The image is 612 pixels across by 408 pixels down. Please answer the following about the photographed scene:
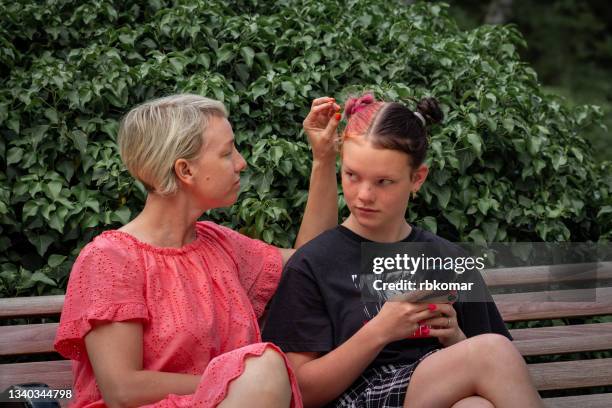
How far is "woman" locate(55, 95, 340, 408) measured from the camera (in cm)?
252

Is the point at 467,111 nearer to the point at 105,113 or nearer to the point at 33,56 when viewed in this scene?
the point at 105,113

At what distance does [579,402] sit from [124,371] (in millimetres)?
1619

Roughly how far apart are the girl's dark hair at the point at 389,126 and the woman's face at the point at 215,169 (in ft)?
1.13

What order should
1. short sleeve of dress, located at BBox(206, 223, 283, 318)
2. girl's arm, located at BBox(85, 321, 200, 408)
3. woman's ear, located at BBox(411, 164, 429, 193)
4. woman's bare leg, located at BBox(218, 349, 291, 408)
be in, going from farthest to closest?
short sleeve of dress, located at BBox(206, 223, 283, 318) < woman's ear, located at BBox(411, 164, 429, 193) < girl's arm, located at BBox(85, 321, 200, 408) < woman's bare leg, located at BBox(218, 349, 291, 408)

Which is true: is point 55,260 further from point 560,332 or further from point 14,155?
point 560,332

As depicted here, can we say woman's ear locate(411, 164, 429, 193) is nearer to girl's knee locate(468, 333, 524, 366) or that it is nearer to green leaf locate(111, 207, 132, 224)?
girl's knee locate(468, 333, 524, 366)

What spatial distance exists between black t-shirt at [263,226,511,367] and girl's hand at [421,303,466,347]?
99 millimetres

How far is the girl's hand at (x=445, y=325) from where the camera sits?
2793 millimetres

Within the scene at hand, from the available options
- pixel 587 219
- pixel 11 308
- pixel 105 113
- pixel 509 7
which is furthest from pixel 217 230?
pixel 509 7

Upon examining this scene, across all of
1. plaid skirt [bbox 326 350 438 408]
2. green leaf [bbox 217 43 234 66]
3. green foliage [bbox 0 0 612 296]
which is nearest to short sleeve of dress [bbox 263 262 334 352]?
plaid skirt [bbox 326 350 438 408]

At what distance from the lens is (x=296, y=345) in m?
2.84

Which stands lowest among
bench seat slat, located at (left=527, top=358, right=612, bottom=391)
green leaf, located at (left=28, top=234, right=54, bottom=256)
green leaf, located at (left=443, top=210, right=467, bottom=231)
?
bench seat slat, located at (left=527, top=358, right=612, bottom=391)

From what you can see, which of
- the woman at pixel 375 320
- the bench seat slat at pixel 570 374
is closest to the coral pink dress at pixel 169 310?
the woman at pixel 375 320

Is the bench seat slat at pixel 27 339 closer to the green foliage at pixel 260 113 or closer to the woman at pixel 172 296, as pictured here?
the woman at pixel 172 296
